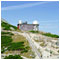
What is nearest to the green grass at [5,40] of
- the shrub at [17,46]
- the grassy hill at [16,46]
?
the grassy hill at [16,46]

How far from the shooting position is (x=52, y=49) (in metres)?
3.11

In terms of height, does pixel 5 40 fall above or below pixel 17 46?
above

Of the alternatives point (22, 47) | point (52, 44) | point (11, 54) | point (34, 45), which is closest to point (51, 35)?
point (52, 44)

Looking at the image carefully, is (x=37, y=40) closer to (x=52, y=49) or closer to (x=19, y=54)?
(x=52, y=49)

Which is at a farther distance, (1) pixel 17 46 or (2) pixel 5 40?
(2) pixel 5 40

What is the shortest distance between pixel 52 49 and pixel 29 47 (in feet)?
1.64

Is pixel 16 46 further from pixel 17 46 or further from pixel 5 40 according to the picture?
pixel 5 40

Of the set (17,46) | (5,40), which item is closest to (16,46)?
(17,46)

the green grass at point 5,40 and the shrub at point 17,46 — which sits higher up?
the green grass at point 5,40

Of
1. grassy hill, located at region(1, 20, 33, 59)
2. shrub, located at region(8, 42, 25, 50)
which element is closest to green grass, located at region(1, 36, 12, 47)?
grassy hill, located at region(1, 20, 33, 59)

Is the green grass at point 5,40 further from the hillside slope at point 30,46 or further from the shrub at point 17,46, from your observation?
the shrub at point 17,46

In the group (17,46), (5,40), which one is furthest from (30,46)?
(5,40)

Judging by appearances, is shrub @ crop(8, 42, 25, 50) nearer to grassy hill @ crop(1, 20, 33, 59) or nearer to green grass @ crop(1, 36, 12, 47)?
grassy hill @ crop(1, 20, 33, 59)

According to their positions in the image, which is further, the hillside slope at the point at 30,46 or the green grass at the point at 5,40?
the green grass at the point at 5,40
